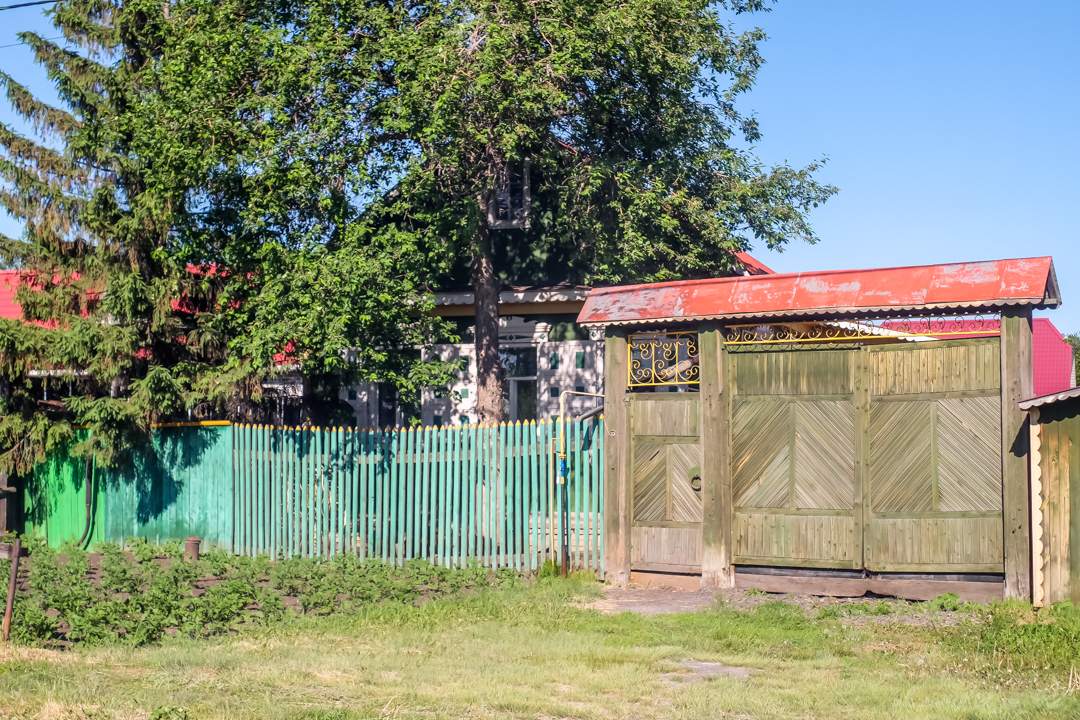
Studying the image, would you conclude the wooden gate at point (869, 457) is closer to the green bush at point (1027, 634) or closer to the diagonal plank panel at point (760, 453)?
the diagonal plank panel at point (760, 453)

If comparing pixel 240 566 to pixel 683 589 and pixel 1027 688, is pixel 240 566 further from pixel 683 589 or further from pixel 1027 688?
pixel 1027 688

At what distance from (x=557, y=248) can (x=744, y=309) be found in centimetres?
874

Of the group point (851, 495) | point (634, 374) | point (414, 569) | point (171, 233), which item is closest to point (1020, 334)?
point (851, 495)

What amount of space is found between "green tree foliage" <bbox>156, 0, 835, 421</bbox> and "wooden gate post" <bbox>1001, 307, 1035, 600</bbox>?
6.68 metres

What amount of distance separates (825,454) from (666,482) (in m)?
1.74

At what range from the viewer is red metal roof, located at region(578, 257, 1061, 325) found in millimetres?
10422

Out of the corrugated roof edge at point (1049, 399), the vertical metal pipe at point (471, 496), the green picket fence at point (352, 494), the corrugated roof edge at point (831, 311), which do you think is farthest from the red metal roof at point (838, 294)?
the vertical metal pipe at point (471, 496)

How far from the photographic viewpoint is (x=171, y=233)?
16.4 metres


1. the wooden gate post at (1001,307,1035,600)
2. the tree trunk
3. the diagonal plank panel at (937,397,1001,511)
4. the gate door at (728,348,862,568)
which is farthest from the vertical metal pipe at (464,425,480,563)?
the wooden gate post at (1001,307,1035,600)

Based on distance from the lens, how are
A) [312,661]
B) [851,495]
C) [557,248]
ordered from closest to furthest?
[312,661] < [851,495] < [557,248]

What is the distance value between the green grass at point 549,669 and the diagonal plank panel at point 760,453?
1451 mm

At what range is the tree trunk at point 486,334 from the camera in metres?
18.0

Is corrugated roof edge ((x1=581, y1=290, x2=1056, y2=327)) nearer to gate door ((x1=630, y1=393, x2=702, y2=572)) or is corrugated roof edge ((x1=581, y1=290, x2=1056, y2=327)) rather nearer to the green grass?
gate door ((x1=630, y1=393, x2=702, y2=572))

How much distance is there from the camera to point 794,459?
37.8 feet
